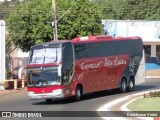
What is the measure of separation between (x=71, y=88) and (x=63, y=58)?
176cm

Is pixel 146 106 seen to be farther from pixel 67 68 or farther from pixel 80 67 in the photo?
pixel 80 67

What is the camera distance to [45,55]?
89.1ft

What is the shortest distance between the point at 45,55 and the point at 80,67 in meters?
2.26

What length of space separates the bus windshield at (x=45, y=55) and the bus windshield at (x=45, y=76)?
1.47ft

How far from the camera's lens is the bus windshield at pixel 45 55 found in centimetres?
2686

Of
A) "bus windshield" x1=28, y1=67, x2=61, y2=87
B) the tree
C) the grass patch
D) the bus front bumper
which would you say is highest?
the tree

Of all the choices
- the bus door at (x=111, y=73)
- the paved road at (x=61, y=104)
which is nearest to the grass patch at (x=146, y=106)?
the paved road at (x=61, y=104)

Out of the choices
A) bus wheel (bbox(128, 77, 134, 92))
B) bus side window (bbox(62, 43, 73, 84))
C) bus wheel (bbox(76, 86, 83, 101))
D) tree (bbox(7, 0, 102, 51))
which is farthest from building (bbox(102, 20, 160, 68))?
bus side window (bbox(62, 43, 73, 84))

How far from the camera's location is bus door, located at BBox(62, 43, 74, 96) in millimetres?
26834

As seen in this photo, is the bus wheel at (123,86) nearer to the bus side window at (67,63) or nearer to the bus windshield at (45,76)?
the bus side window at (67,63)

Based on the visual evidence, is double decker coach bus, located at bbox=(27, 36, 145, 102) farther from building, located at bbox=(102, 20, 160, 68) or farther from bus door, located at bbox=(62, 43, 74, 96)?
building, located at bbox=(102, 20, 160, 68)

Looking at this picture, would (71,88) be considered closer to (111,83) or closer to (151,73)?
(111,83)

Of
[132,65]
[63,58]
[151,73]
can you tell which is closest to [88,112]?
[63,58]

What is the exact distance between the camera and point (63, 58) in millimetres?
26812
